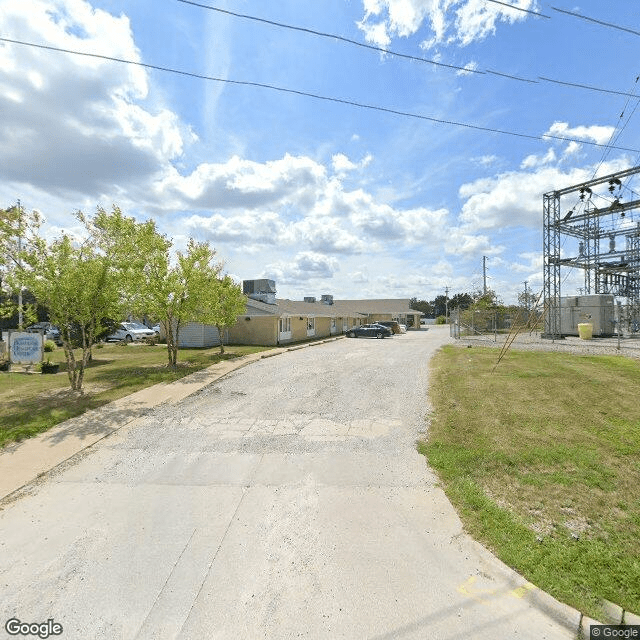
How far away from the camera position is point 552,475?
5.39 meters

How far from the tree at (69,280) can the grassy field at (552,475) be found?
31.4ft

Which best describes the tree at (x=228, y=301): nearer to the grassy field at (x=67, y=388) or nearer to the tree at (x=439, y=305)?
the grassy field at (x=67, y=388)

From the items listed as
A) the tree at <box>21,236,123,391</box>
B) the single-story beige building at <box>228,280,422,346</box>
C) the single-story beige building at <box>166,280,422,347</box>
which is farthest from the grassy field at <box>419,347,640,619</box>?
the single-story beige building at <box>228,280,422,346</box>

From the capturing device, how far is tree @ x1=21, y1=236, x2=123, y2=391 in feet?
32.0

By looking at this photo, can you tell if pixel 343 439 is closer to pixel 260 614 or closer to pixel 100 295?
pixel 260 614

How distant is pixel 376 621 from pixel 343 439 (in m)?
4.26

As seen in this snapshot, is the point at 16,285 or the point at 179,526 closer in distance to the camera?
the point at 179,526

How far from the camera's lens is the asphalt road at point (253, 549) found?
2963mm

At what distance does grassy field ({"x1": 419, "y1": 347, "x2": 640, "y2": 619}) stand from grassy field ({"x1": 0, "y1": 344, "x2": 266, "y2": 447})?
8.35 m

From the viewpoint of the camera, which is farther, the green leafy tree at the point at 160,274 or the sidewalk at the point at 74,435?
the green leafy tree at the point at 160,274

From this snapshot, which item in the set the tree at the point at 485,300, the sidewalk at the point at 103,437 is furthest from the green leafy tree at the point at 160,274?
the tree at the point at 485,300

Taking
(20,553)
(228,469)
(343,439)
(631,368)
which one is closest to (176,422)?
(228,469)

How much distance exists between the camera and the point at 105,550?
12.6 feet

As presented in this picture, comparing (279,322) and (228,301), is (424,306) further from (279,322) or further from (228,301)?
(228,301)
